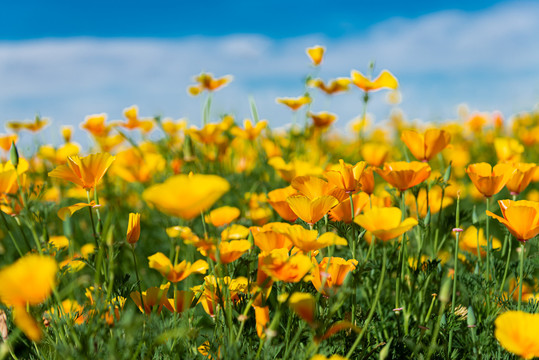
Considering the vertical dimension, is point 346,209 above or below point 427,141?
below

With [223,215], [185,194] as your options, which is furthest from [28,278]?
[223,215]

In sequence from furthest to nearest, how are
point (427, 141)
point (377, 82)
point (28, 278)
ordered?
point (377, 82), point (427, 141), point (28, 278)

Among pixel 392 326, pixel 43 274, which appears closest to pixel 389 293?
pixel 392 326

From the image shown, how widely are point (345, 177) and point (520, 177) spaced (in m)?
0.59

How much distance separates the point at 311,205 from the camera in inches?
42.9

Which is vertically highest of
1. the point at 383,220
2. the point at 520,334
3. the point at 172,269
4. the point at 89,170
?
the point at 89,170

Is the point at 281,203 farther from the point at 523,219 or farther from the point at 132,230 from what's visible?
the point at 523,219

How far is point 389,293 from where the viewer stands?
5.28 feet

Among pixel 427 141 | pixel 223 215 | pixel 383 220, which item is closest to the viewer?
pixel 383 220

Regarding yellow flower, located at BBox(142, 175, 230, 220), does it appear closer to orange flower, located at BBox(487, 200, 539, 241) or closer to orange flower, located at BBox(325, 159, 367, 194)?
orange flower, located at BBox(325, 159, 367, 194)

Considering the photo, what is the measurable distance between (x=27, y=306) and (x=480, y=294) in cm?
135

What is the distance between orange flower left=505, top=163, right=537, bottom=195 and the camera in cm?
140

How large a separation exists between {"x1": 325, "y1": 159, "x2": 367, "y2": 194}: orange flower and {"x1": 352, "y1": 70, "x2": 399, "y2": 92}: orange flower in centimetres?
108

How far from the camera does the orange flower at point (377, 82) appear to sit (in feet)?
7.24
